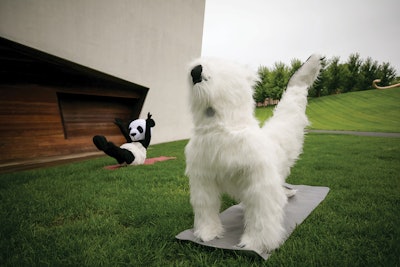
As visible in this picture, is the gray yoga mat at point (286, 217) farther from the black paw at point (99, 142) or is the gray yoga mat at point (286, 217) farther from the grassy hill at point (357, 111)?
the grassy hill at point (357, 111)

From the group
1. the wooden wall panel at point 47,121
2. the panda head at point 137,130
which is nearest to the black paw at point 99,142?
the panda head at point 137,130

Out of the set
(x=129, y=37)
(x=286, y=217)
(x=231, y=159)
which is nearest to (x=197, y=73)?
(x=231, y=159)

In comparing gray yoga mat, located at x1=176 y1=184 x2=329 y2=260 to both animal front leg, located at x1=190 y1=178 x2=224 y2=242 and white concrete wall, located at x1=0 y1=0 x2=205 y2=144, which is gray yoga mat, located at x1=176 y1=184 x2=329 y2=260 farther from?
white concrete wall, located at x1=0 y1=0 x2=205 y2=144

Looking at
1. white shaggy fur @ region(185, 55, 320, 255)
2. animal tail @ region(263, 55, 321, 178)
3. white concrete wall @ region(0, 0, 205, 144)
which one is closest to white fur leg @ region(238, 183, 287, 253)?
white shaggy fur @ region(185, 55, 320, 255)

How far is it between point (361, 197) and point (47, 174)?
4.05 metres

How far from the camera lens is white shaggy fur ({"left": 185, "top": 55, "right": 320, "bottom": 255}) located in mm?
1537

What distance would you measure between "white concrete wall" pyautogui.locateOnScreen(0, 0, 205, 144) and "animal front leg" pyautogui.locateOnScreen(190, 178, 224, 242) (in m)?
1.12

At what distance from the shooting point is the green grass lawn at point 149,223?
1.48 m

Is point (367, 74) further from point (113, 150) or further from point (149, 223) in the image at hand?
point (149, 223)

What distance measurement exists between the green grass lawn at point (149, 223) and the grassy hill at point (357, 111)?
13727 millimetres

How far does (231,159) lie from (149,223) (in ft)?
3.11

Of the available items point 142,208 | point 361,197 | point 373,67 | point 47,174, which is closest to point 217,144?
point 142,208

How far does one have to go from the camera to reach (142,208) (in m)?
2.31

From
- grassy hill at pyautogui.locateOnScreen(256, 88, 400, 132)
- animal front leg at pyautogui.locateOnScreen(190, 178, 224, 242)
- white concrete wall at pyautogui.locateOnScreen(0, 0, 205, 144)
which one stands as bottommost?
grassy hill at pyautogui.locateOnScreen(256, 88, 400, 132)
